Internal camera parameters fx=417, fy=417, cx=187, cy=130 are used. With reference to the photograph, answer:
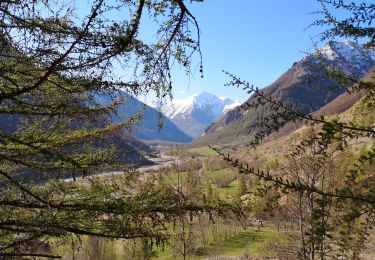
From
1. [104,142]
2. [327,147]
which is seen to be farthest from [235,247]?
[327,147]

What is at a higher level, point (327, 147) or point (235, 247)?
point (327, 147)

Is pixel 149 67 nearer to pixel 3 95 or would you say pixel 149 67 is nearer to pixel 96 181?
pixel 3 95

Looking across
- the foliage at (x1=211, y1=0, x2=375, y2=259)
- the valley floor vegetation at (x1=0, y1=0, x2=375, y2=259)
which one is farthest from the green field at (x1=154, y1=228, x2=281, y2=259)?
the foliage at (x1=211, y1=0, x2=375, y2=259)

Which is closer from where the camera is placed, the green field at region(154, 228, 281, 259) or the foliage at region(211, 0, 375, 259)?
the foliage at region(211, 0, 375, 259)

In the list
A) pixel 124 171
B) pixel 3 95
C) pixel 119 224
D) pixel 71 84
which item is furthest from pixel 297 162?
pixel 3 95

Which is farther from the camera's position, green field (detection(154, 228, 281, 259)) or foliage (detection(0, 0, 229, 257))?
green field (detection(154, 228, 281, 259))

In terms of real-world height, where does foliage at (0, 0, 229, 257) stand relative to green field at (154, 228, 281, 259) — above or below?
above

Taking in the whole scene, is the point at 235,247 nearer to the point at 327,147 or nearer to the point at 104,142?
the point at 104,142

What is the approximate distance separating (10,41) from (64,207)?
2394 mm

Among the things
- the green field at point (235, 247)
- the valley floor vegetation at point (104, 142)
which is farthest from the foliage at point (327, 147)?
the green field at point (235, 247)

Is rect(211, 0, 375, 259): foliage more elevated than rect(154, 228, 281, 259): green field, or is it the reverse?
rect(211, 0, 375, 259): foliage

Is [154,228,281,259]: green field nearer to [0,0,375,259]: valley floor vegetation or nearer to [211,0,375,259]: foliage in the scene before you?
[0,0,375,259]: valley floor vegetation

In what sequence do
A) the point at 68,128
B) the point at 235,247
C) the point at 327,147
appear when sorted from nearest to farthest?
the point at 327,147
the point at 68,128
the point at 235,247

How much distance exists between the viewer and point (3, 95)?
11.5 ft
